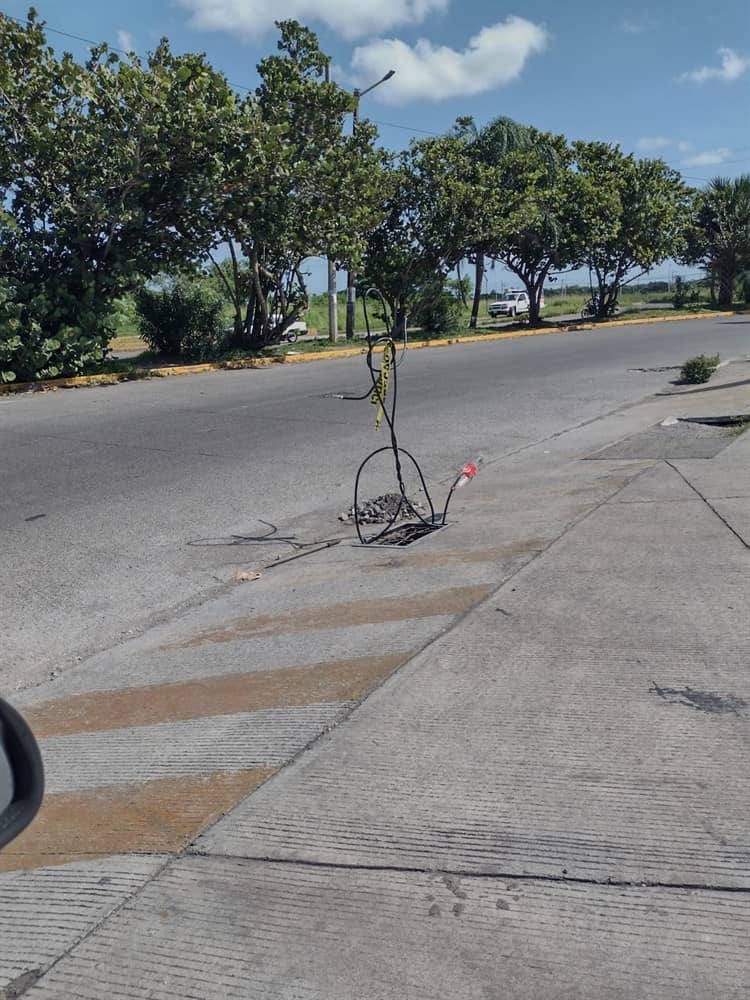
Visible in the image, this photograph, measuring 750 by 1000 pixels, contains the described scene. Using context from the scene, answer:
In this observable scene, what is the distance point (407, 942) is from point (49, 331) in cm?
1817

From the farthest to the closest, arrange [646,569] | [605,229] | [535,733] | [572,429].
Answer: [605,229] → [572,429] → [646,569] → [535,733]

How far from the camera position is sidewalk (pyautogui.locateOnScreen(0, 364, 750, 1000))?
7.87 feet

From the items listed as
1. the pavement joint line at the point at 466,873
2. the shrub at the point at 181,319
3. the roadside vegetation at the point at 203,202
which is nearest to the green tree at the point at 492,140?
the roadside vegetation at the point at 203,202

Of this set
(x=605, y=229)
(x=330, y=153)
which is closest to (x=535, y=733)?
(x=330, y=153)

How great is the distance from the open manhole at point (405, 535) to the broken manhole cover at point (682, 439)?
3.21 metres

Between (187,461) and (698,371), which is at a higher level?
(698,371)

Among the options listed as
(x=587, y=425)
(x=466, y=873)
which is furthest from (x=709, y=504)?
(x=587, y=425)

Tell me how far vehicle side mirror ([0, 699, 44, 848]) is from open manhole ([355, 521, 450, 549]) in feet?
17.0

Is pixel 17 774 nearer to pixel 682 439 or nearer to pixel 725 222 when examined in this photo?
pixel 682 439

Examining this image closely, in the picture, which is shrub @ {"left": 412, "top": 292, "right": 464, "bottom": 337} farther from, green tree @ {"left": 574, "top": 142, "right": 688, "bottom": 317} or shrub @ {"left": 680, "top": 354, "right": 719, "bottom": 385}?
shrub @ {"left": 680, "top": 354, "right": 719, "bottom": 385}

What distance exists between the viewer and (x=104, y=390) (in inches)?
699

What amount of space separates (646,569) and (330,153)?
19761 mm

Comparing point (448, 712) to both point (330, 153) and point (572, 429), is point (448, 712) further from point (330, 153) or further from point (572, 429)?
point (330, 153)

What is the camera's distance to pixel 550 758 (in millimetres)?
3307
